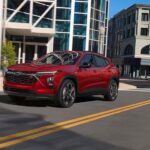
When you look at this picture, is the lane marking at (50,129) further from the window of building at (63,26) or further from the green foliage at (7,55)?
the window of building at (63,26)

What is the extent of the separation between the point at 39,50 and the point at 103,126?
3197 centimetres

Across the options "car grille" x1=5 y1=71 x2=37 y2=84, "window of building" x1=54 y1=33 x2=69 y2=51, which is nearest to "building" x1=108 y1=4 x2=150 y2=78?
"window of building" x1=54 y1=33 x2=69 y2=51

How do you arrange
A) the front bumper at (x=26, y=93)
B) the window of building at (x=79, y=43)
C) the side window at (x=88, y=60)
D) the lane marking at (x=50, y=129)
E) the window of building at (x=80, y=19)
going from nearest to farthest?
the lane marking at (x=50, y=129), the front bumper at (x=26, y=93), the side window at (x=88, y=60), the window of building at (x=79, y=43), the window of building at (x=80, y=19)

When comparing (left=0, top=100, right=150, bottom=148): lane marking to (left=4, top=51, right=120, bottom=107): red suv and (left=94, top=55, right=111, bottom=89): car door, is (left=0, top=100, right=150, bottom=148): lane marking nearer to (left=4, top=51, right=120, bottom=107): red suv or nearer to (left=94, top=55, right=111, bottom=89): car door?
(left=4, top=51, right=120, bottom=107): red suv

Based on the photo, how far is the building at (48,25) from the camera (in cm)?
3684

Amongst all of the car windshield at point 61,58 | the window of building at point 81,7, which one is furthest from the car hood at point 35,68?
the window of building at point 81,7

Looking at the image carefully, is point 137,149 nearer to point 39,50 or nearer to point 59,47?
point 39,50

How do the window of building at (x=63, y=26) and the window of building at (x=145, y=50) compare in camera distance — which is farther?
the window of building at (x=145, y=50)

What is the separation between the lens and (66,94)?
13.2 m

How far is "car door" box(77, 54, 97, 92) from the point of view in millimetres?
13891

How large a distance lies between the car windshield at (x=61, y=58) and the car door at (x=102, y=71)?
1164mm

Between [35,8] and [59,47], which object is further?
[59,47]

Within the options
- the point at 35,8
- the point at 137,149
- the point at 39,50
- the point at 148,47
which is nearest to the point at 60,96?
the point at 137,149

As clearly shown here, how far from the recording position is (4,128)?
359 inches
